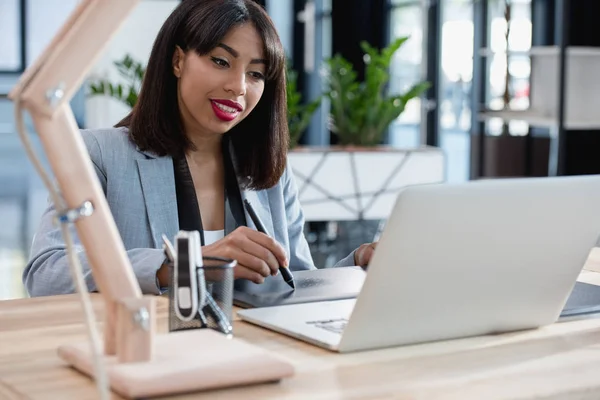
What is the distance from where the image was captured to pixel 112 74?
40.9 ft

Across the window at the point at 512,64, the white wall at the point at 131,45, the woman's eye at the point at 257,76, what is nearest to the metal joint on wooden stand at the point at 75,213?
the woman's eye at the point at 257,76

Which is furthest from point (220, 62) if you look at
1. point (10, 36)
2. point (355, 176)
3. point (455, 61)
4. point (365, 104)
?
point (10, 36)

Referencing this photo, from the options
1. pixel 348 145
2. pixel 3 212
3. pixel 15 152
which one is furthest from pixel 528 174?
pixel 15 152

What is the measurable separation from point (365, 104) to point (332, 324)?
5.45 m

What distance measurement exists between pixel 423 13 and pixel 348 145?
92.2 inches

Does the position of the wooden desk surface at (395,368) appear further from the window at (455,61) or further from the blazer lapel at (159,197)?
the window at (455,61)

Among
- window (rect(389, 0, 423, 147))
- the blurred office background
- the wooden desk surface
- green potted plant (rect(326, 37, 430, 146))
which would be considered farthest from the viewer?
window (rect(389, 0, 423, 147))

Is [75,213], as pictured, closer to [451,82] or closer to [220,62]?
[220,62]

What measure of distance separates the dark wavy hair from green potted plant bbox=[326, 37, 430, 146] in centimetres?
449

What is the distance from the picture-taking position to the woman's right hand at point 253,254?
1519mm

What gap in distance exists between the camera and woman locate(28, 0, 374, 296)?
6.23ft

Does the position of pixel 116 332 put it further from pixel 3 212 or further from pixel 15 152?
pixel 15 152

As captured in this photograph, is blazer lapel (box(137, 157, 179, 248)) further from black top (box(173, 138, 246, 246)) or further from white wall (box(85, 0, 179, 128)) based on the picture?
white wall (box(85, 0, 179, 128))

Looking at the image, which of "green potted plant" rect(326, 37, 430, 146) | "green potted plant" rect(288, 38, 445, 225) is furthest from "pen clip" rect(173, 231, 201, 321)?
"green potted plant" rect(326, 37, 430, 146)
